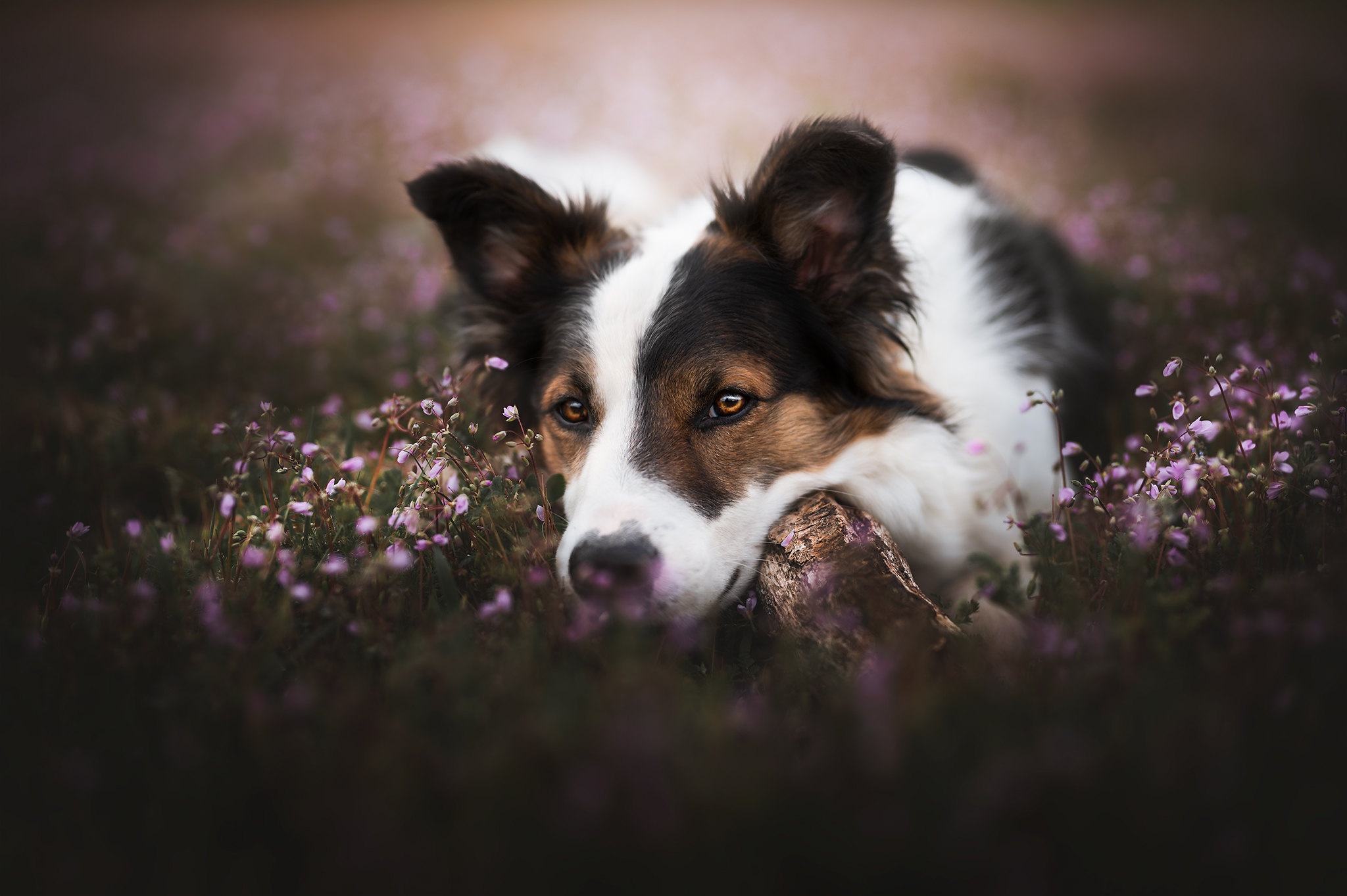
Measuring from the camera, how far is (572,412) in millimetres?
3211

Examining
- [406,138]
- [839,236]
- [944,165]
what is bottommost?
[839,236]

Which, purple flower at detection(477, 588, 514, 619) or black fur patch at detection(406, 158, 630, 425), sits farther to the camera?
black fur patch at detection(406, 158, 630, 425)

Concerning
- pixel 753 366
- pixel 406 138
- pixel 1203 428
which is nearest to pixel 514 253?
pixel 753 366

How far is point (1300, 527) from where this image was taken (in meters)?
2.52

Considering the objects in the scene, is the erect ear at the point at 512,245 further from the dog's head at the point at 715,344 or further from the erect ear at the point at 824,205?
the erect ear at the point at 824,205

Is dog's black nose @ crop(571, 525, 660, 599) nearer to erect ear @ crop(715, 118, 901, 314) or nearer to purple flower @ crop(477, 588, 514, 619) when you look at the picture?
purple flower @ crop(477, 588, 514, 619)

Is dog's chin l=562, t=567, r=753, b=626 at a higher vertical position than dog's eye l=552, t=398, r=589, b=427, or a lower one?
lower

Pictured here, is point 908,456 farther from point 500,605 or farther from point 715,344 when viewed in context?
point 500,605

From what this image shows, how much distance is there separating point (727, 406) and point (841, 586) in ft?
3.02

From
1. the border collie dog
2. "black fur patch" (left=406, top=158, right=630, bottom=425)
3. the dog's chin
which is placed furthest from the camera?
"black fur patch" (left=406, top=158, right=630, bottom=425)

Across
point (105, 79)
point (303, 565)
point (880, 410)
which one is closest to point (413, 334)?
point (303, 565)

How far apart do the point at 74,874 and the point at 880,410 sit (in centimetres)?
281

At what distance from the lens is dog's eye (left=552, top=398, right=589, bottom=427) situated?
3154mm

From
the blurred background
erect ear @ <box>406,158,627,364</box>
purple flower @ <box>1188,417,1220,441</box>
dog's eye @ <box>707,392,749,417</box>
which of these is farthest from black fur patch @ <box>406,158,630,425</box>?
purple flower @ <box>1188,417,1220,441</box>
